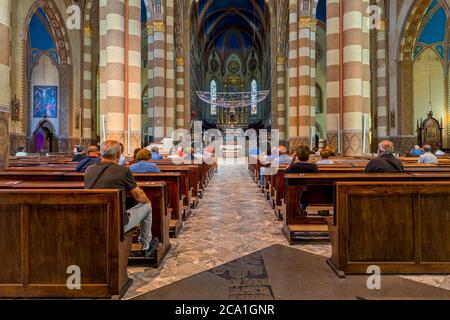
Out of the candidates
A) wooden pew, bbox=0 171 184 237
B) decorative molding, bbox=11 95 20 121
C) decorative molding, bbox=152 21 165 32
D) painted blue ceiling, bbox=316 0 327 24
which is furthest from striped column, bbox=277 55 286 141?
wooden pew, bbox=0 171 184 237

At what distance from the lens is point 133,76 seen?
40.7ft

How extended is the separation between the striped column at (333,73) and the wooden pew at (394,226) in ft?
27.0

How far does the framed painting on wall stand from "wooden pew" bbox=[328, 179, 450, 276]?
967 inches

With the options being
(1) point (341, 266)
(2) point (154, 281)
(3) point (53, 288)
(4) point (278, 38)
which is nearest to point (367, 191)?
(1) point (341, 266)

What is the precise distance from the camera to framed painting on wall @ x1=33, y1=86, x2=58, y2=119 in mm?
24578

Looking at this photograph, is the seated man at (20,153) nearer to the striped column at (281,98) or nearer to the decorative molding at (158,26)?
the decorative molding at (158,26)

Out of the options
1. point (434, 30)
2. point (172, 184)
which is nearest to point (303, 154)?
point (172, 184)

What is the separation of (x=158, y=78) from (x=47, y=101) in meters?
10.3

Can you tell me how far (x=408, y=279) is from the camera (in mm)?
4008

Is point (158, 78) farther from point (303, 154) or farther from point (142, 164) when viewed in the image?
point (303, 154)

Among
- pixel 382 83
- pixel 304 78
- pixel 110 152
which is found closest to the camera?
pixel 110 152

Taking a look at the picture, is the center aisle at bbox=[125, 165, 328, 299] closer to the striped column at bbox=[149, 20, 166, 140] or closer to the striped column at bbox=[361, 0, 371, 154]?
the striped column at bbox=[361, 0, 371, 154]
